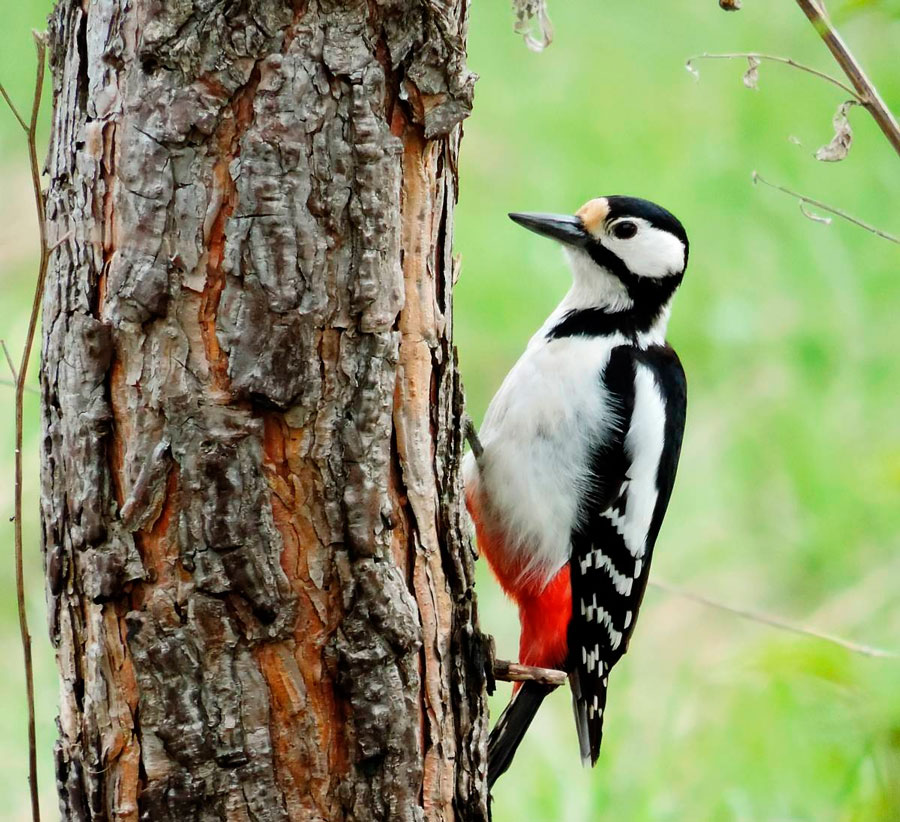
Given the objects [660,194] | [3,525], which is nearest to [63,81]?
[3,525]

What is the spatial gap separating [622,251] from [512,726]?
1.17 m

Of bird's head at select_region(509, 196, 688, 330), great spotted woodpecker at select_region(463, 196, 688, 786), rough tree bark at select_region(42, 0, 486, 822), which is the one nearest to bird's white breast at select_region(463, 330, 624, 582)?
great spotted woodpecker at select_region(463, 196, 688, 786)

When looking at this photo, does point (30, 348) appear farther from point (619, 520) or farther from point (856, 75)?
point (619, 520)

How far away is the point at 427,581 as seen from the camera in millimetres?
1946

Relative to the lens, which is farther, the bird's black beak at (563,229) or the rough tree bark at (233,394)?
the bird's black beak at (563,229)

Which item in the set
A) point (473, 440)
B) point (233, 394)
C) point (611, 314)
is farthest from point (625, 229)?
point (233, 394)

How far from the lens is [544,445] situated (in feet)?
9.48

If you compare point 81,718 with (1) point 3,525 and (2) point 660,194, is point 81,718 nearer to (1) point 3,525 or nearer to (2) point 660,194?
(1) point 3,525

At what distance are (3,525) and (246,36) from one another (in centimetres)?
349

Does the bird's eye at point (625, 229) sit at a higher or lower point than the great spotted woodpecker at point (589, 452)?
higher

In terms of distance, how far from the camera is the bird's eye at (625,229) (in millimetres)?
3020

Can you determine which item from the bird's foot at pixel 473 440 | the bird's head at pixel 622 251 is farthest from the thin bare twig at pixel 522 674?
the bird's head at pixel 622 251

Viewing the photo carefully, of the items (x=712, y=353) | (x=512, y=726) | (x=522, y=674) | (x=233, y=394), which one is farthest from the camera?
(x=712, y=353)

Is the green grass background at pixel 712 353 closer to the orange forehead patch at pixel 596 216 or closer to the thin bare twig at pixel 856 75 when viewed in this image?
the orange forehead patch at pixel 596 216
